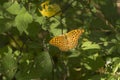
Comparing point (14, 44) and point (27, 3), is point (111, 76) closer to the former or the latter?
point (27, 3)

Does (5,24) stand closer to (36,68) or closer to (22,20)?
(22,20)

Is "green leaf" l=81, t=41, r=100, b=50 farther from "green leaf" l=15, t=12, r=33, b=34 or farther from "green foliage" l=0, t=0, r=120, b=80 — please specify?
"green leaf" l=15, t=12, r=33, b=34

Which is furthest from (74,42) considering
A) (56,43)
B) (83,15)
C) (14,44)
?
(14,44)

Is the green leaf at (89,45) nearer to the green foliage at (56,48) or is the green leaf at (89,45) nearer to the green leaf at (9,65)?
the green foliage at (56,48)

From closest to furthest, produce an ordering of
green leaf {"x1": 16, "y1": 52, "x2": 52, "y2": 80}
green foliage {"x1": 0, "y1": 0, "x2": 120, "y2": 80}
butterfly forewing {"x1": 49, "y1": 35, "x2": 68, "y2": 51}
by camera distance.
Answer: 1. butterfly forewing {"x1": 49, "y1": 35, "x2": 68, "y2": 51}
2. green foliage {"x1": 0, "y1": 0, "x2": 120, "y2": 80}
3. green leaf {"x1": 16, "y1": 52, "x2": 52, "y2": 80}

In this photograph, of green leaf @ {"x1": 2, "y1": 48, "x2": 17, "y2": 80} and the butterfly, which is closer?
the butterfly

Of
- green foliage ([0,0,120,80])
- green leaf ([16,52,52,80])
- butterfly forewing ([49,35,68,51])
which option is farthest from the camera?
green leaf ([16,52,52,80])

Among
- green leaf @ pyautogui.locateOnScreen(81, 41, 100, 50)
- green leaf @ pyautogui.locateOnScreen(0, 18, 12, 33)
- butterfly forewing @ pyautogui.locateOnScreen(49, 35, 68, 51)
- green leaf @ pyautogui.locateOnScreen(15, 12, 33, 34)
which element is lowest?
green leaf @ pyautogui.locateOnScreen(81, 41, 100, 50)

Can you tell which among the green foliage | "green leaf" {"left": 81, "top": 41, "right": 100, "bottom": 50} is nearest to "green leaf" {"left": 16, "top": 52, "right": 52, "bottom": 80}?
the green foliage

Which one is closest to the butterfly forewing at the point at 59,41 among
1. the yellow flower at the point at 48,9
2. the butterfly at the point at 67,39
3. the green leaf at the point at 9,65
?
the butterfly at the point at 67,39
